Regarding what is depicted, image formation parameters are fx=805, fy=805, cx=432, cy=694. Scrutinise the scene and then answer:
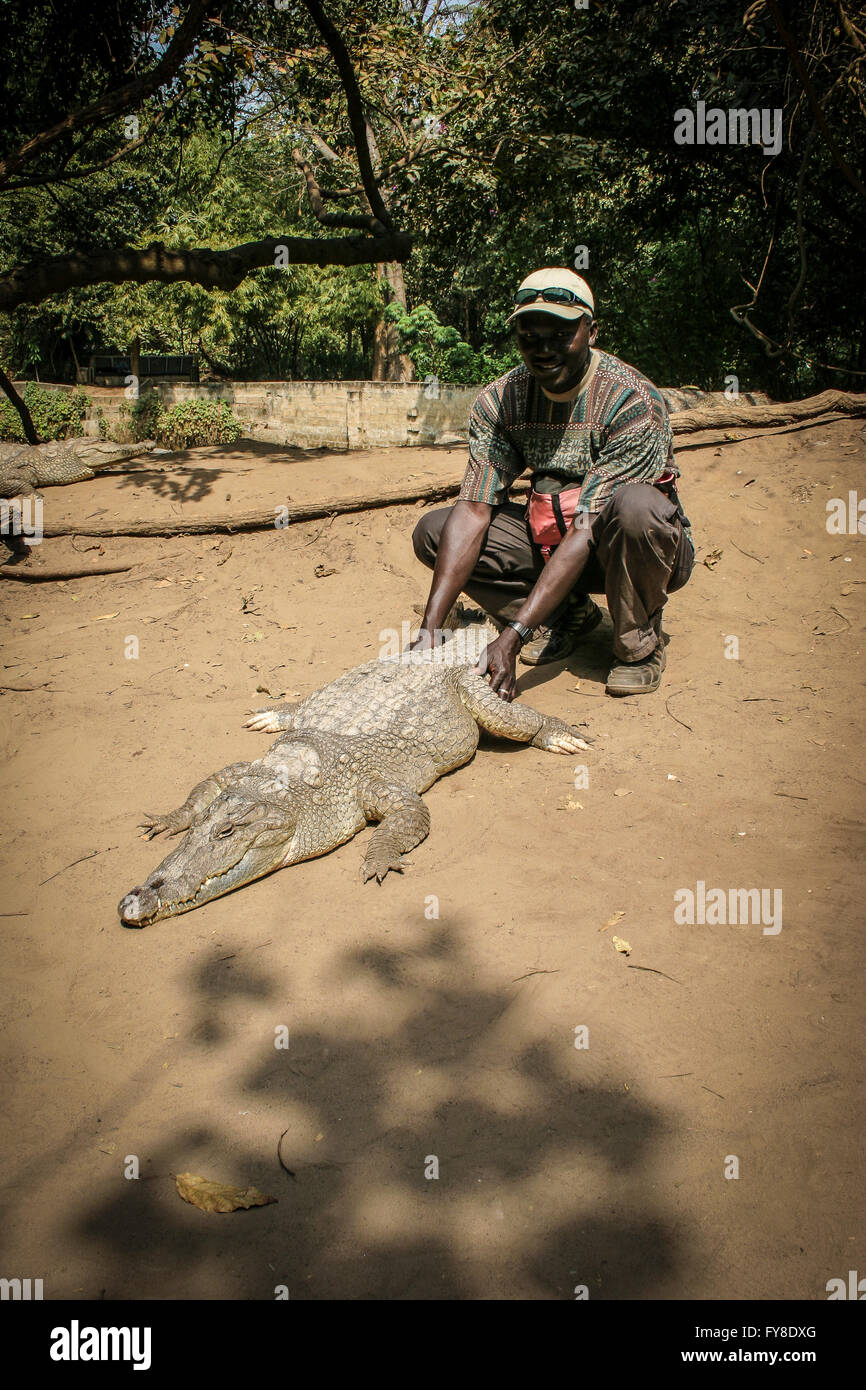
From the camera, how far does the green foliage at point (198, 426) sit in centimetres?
1345

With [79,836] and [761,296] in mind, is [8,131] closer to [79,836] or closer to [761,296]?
[79,836]

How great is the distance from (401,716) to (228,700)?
56.7 inches

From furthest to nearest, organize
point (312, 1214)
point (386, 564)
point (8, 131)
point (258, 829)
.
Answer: point (8, 131), point (386, 564), point (258, 829), point (312, 1214)

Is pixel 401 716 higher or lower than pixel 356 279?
lower

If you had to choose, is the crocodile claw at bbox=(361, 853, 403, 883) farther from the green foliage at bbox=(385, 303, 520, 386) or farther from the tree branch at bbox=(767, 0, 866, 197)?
the green foliage at bbox=(385, 303, 520, 386)

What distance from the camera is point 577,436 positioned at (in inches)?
167

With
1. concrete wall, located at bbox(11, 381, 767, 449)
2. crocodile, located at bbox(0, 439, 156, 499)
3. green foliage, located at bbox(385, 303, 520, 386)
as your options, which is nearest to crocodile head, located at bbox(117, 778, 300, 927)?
crocodile, located at bbox(0, 439, 156, 499)

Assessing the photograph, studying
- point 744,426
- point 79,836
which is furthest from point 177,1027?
point 744,426

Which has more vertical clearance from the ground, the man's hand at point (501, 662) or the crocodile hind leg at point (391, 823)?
the man's hand at point (501, 662)

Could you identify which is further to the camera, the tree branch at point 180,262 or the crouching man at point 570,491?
the tree branch at point 180,262

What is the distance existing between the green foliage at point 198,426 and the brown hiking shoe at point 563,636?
396 inches

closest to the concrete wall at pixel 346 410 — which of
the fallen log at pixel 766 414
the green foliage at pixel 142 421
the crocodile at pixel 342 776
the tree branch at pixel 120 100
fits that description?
the green foliage at pixel 142 421

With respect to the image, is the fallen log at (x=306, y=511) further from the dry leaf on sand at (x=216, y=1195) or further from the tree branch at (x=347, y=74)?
the dry leaf on sand at (x=216, y=1195)

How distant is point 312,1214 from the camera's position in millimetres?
1901
